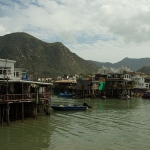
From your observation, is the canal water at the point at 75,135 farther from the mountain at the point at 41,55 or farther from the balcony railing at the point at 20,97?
the mountain at the point at 41,55

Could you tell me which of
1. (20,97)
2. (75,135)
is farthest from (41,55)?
(75,135)

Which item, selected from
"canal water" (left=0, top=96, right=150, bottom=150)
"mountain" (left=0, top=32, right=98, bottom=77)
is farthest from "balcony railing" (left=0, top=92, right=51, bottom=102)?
"mountain" (left=0, top=32, right=98, bottom=77)

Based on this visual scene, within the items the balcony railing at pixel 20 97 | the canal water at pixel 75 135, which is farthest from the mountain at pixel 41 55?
the canal water at pixel 75 135

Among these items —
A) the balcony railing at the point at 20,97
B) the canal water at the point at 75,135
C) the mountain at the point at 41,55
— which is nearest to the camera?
the canal water at the point at 75,135

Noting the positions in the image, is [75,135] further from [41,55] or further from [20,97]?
[41,55]

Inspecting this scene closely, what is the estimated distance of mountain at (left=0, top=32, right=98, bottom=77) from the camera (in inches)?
5600

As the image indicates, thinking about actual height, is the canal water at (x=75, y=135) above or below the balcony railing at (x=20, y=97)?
below

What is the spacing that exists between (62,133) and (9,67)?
48.0 ft

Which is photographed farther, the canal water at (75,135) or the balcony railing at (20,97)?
the balcony railing at (20,97)

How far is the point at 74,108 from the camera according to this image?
42594 mm

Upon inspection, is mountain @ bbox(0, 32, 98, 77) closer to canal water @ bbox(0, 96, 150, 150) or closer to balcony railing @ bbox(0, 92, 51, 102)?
balcony railing @ bbox(0, 92, 51, 102)

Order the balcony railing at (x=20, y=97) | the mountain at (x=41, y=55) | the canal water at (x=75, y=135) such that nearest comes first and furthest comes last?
the canal water at (x=75, y=135), the balcony railing at (x=20, y=97), the mountain at (x=41, y=55)

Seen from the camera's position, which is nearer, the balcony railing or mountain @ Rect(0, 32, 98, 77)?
the balcony railing

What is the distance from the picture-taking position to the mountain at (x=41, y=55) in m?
142
